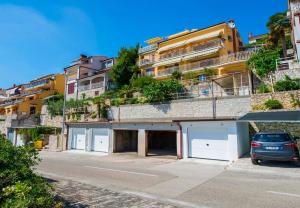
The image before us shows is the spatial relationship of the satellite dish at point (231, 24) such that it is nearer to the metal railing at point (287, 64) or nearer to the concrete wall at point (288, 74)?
the metal railing at point (287, 64)

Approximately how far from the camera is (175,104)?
18141 millimetres

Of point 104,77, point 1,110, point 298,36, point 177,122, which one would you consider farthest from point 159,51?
point 1,110

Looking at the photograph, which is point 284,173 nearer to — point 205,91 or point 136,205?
point 136,205

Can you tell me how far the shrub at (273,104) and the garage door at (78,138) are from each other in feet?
60.9

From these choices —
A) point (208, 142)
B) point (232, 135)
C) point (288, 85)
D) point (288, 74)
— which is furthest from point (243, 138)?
point (288, 74)

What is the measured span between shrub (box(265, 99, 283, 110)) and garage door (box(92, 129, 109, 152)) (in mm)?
14871

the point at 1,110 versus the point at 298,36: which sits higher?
the point at 298,36

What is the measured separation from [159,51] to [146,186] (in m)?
34.1

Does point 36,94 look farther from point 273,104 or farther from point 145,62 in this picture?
point 273,104

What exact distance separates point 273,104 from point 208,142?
215 inches

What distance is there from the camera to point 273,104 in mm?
14742

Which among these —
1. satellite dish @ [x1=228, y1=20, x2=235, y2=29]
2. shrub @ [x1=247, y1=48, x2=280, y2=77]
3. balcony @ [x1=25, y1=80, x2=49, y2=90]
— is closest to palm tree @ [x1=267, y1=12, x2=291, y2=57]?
shrub @ [x1=247, y1=48, x2=280, y2=77]

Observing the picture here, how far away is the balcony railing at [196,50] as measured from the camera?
31481 millimetres

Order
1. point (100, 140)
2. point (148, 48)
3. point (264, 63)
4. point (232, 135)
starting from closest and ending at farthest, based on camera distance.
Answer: point (232, 135), point (264, 63), point (100, 140), point (148, 48)
